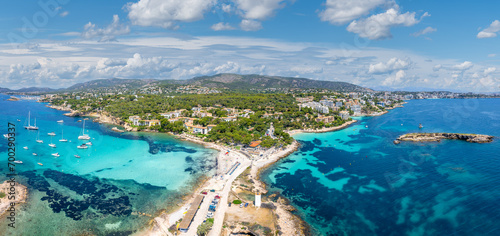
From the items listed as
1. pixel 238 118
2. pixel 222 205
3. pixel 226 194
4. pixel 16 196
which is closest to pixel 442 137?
pixel 238 118

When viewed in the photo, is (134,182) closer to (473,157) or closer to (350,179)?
(350,179)

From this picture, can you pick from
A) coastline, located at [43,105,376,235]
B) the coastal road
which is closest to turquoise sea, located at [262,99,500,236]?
coastline, located at [43,105,376,235]

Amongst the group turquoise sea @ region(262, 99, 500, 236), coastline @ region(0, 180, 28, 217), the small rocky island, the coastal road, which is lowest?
coastline @ region(0, 180, 28, 217)

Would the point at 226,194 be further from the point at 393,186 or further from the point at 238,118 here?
the point at 238,118

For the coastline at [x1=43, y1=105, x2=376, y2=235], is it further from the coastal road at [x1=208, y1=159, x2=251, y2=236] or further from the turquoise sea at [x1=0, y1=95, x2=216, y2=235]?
the turquoise sea at [x1=0, y1=95, x2=216, y2=235]

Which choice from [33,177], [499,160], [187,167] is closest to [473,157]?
[499,160]

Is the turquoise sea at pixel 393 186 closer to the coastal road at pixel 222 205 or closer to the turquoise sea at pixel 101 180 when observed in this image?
the coastal road at pixel 222 205
